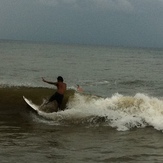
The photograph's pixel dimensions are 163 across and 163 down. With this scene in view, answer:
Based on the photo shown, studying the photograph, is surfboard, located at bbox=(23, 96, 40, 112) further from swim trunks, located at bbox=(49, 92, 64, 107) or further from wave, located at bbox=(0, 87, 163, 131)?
swim trunks, located at bbox=(49, 92, 64, 107)

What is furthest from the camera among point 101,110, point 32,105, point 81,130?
point 32,105

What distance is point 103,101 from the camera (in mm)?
15539

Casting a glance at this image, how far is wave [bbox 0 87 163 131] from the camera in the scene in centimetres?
1308

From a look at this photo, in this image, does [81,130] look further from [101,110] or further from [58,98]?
[58,98]

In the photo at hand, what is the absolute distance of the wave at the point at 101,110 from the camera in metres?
13.1

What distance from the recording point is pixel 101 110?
46.9 ft

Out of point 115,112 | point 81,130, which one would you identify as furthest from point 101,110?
point 81,130

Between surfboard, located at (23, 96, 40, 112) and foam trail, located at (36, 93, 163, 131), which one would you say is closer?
foam trail, located at (36, 93, 163, 131)

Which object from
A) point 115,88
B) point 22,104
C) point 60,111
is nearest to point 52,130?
point 60,111

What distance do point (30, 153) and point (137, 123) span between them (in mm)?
5332

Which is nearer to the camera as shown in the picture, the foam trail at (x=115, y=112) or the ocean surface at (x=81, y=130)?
the ocean surface at (x=81, y=130)

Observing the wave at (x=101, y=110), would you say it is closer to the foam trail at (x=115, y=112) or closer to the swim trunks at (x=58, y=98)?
the foam trail at (x=115, y=112)

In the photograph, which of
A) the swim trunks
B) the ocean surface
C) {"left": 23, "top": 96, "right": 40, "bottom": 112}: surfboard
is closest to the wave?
the ocean surface

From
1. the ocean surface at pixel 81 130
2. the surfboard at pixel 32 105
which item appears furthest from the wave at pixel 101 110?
the surfboard at pixel 32 105
